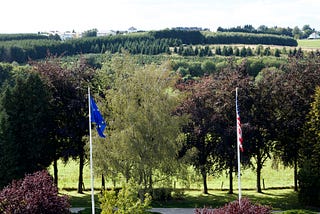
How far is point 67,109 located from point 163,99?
8.58 metres

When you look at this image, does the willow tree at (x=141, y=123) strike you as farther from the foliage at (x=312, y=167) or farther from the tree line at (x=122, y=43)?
the tree line at (x=122, y=43)

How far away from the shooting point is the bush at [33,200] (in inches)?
965

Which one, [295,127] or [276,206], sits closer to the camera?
[276,206]

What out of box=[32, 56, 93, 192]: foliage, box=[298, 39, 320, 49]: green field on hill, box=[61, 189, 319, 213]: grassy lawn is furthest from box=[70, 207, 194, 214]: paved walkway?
box=[298, 39, 320, 49]: green field on hill

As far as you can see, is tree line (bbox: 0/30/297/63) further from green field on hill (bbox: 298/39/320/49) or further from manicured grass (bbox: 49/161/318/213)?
manicured grass (bbox: 49/161/318/213)

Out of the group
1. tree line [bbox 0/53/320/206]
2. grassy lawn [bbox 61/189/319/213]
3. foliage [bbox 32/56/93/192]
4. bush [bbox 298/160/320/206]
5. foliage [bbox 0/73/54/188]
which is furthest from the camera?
foliage [bbox 32/56/93/192]

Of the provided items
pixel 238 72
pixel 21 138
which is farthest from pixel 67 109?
pixel 238 72

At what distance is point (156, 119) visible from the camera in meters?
33.4

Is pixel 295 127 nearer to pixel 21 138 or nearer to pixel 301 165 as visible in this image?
pixel 301 165

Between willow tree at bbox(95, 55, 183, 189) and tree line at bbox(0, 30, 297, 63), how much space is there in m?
70.4

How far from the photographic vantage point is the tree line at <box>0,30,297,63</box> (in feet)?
372

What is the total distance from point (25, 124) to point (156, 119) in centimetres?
1002

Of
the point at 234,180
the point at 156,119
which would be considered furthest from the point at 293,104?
the point at 234,180

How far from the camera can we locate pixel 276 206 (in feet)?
116
